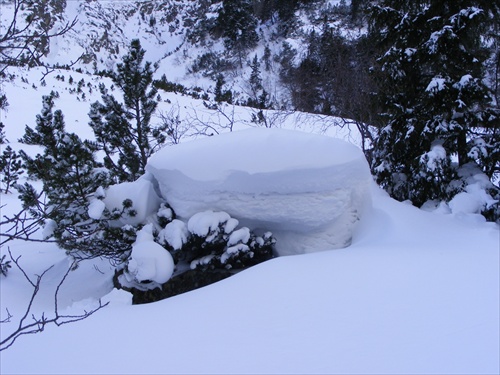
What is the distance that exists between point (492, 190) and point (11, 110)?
49.9 ft

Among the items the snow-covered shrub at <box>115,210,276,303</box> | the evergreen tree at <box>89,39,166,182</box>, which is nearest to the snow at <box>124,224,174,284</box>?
the snow-covered shrub at <box>115,210,276,303</box>

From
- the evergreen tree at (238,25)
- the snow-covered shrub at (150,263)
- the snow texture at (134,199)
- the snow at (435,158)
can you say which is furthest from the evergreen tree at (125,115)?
the evergreen tree at (238,25)

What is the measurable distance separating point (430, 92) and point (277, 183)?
8.01 feet

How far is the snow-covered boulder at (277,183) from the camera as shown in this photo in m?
3.84

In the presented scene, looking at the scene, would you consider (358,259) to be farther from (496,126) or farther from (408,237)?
(496,126)

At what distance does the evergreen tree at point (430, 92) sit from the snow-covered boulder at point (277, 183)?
1081 mm

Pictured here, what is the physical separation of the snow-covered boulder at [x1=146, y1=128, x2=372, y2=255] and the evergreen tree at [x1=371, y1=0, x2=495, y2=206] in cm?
108

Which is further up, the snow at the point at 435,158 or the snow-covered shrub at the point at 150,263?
the snow at the point at 435,158

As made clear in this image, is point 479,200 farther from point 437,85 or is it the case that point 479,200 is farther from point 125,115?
point 125,115

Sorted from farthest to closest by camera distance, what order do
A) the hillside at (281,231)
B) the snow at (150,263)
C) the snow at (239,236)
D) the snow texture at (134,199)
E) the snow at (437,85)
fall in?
the snow at (437,85) → the snow texture at (134,199) → the snow at (239,236) → the snow at (150,263) → the hillside at (281,231)

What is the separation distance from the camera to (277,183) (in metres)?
3.83

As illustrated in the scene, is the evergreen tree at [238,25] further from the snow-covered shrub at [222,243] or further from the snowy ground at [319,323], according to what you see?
the snowy ground at [319,323]

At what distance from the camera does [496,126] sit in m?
4.35

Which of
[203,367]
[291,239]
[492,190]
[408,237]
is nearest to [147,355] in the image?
[203,367]
